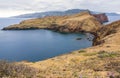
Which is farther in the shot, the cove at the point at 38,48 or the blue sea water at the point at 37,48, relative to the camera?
the blue sea water at the point at 37,48

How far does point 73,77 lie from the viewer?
17406 mm

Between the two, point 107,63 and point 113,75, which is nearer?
point 113,75

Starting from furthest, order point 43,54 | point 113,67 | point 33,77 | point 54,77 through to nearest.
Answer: point 43,54 → point 113,67 → point 54,77 → point 33,77

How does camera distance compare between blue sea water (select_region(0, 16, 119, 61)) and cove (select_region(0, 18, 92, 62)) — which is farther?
blue sea water (select_region(0, 16, 119, 61))

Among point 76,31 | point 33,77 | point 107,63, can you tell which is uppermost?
point 33,77

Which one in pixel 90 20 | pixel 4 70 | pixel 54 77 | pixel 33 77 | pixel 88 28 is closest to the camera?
pixel 4 70

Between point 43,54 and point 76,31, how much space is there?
90763 millimetres

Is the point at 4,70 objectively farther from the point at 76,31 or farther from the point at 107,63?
the point at 76,31

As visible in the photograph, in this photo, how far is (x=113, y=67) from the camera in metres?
21.1

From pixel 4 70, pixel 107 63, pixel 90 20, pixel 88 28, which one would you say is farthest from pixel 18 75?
pixel 90 20

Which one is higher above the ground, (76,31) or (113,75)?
(113,75)

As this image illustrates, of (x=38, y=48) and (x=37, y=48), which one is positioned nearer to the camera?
(x=38, y=48)

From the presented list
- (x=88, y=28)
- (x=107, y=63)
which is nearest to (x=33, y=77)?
(x=107, y=63)

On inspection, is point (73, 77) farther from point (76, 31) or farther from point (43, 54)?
point (76, 31)
